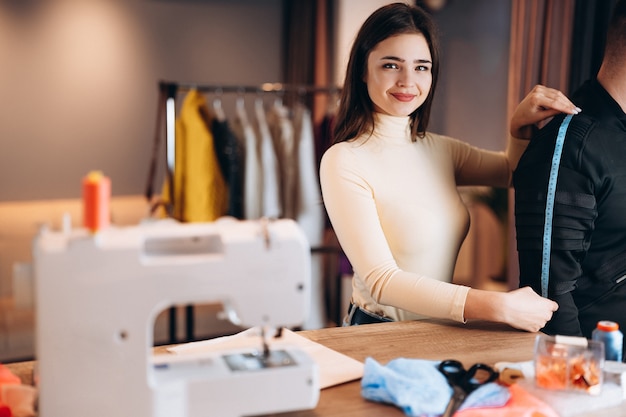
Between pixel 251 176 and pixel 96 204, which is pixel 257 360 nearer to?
pixel 96 204

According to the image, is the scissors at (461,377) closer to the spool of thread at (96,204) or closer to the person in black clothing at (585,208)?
the person in black clothing at (585,208)

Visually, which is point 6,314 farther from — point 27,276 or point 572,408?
point 572,408

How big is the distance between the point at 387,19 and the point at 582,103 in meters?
0.59

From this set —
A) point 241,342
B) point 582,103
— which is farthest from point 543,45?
point 241,342

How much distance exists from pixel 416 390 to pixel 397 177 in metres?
0.84

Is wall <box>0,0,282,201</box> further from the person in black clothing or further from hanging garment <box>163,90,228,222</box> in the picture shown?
the person in black clothing

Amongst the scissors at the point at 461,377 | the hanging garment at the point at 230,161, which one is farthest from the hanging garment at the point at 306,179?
the scissors at the point at 461,377

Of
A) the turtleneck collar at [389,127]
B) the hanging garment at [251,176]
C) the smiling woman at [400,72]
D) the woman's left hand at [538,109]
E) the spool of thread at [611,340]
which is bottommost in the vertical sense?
the spool of thread at [611,340]

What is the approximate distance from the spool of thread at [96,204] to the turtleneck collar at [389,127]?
3.49 ft

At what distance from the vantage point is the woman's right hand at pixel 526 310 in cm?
177

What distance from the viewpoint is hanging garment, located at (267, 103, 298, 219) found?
4184mm

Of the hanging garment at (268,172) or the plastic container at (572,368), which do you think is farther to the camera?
the hanging garment at (268,172)

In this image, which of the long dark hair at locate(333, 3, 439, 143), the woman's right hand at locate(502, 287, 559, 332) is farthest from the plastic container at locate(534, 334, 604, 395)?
the long dark hair at locate(333, 3, 439, 143)

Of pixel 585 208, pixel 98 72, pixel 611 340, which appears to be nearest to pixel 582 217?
pixel 585 208
